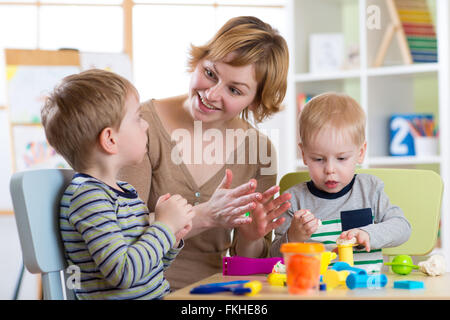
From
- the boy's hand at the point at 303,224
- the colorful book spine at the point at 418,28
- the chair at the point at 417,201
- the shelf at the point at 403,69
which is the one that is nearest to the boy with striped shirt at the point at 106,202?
the boy's hand at the point at 303,224

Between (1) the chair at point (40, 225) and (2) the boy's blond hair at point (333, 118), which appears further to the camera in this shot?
(2) the boy's blond hair at point (333, 118)

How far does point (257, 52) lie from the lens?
4.71 ft

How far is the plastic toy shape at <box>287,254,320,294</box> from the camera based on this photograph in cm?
77

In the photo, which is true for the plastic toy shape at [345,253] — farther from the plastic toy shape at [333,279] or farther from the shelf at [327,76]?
the shelf at [327,76]

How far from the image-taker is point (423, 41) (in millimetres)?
2707

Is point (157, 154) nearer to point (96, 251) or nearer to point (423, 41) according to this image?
point (96, 251)

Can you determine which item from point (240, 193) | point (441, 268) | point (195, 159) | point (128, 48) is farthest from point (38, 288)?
point (441, 268)

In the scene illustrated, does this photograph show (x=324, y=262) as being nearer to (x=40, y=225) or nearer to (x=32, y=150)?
(x=40, y=225)

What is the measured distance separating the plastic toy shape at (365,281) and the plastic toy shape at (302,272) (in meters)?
0.09

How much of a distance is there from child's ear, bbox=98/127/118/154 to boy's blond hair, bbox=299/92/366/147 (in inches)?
19.8

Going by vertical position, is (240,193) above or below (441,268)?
above

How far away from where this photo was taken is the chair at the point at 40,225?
88 cm

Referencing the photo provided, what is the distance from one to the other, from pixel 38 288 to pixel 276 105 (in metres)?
2.29

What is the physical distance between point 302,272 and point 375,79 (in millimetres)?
2192
